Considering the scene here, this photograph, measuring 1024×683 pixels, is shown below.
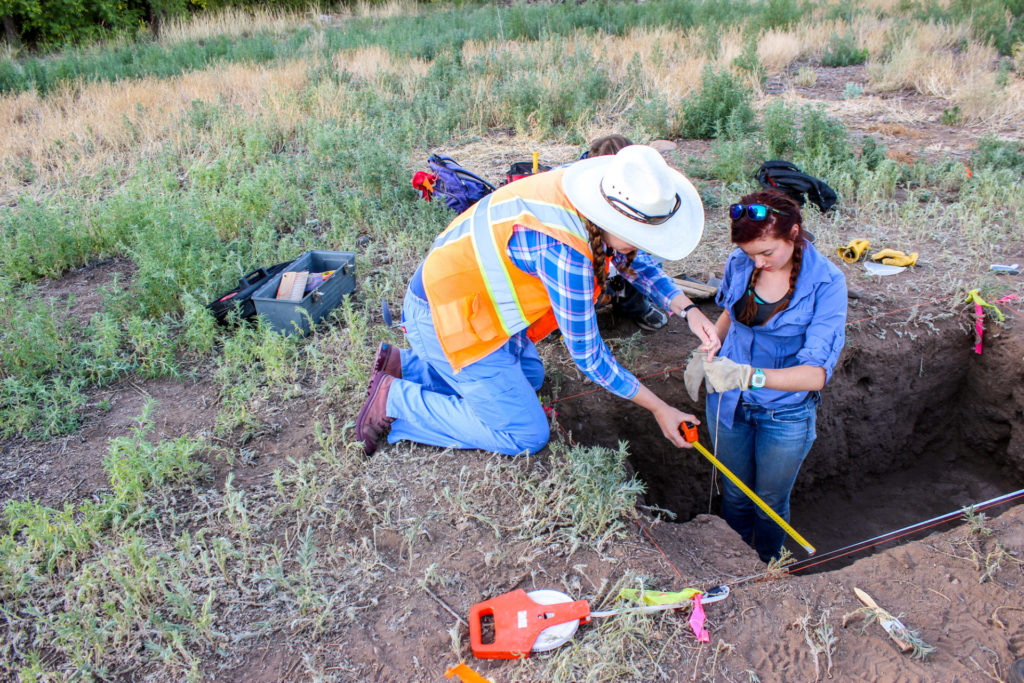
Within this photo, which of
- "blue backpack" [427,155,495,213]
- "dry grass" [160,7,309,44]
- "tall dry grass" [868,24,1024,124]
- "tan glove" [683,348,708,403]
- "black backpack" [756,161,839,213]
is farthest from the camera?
"dry grass" [160,7,309,44]

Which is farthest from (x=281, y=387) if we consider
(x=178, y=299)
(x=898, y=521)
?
(x=898, y=521)

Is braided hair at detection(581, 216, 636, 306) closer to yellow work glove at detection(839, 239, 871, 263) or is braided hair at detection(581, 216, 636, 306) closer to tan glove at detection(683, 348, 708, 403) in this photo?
tan glove at detection(683, 348, 708, 403)

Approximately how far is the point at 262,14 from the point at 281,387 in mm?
17426

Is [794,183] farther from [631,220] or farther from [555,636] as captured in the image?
[555,636]

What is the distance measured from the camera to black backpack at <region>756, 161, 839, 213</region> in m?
4.69

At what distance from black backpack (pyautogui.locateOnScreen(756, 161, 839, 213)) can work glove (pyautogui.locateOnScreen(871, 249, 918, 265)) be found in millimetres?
659

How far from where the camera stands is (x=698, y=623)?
232 cm

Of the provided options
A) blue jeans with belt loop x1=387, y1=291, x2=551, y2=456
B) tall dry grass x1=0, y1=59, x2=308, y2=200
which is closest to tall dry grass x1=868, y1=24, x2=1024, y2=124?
blue jeans with belt loop x1=387, y1=291, x2=551, y2=456

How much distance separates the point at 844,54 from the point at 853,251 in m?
6.99

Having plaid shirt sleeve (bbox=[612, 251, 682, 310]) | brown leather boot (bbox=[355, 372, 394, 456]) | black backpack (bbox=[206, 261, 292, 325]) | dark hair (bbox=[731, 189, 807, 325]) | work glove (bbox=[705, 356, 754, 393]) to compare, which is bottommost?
brown leather boot (bbox=[355, 372, 394, 456])

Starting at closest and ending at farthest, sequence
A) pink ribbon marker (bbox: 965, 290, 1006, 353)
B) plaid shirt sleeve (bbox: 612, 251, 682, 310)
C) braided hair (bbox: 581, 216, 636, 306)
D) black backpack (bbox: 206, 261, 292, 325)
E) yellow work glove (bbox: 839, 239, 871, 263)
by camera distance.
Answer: braided hair (bbox: 581, 216, 636, 306) < plaid shirt sleeve (bbox: 612, 251, 682, 310) < pink ribbon marker (bbox: 965, 290, 1006, 353) < black backpack (bbox: 206, 261, 292, 325) < yellow work glove (bbox: 839, 239, 871, 263)

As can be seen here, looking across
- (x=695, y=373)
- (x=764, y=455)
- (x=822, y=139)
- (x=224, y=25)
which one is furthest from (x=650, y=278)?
(x=224, y=25)

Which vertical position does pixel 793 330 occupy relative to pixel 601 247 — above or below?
below

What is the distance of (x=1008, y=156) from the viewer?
216 inches
